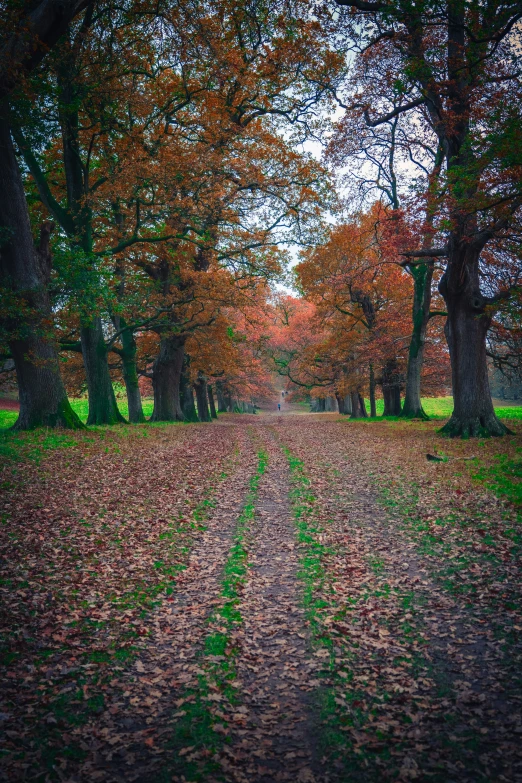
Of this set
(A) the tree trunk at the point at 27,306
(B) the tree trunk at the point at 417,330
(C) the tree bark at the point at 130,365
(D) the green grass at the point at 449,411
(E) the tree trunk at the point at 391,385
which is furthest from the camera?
(D) the green grass at the point at 449,411

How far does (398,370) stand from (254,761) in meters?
28.3

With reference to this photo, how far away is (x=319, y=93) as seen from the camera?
1459 centimetres

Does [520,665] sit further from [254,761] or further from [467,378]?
[467,378]

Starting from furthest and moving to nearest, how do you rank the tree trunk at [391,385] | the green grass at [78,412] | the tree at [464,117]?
the tree trunk at [391,385]
the green grass at [78,412]
the tree at [464,117]

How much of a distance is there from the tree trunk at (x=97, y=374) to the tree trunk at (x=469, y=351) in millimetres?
13940

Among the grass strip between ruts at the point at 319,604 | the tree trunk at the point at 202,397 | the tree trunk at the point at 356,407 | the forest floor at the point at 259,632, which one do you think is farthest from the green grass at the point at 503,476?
the tree trunk at the point at 202,397

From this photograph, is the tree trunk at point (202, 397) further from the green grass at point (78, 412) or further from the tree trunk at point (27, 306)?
the tree trunk at point (27, 306)

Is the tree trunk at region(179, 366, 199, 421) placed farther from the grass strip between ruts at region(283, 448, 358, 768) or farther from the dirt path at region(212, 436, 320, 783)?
the dirt path at region(212, 436, 320, 783)

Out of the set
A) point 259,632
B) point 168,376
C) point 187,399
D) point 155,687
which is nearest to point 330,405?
point 187,399

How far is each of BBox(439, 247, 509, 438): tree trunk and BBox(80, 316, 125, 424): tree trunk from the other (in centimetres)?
1394

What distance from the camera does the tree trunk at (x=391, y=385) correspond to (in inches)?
1154

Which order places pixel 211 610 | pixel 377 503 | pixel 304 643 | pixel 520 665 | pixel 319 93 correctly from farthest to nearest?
pixel 319 93 → pixel 377 503 → pixel 211 610 → pixel 304 643 → pixel 520 665

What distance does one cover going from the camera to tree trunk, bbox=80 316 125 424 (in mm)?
18627

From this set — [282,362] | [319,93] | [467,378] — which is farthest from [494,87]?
[282,362]
